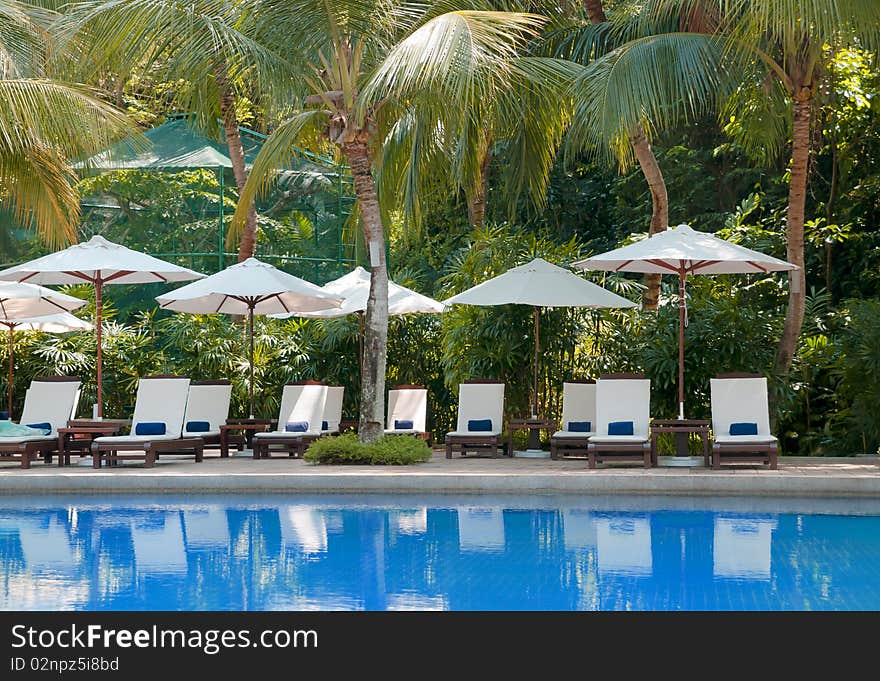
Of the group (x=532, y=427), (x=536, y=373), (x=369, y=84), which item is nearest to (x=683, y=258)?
(x=536, y=373)

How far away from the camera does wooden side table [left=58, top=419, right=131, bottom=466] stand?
12.9m

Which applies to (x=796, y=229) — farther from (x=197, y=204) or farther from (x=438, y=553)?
(x=197, y=204)

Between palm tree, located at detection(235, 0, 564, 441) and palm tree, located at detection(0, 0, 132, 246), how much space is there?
83.5 inches

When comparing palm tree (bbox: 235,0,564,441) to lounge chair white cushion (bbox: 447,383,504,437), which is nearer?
palm tree (bbox: 235,0,564,441)

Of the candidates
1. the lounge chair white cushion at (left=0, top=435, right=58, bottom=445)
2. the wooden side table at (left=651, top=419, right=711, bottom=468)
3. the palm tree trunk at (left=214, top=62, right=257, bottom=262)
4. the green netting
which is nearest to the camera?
the wooden side table at (left=651, top=419, right=711, bottom=468)

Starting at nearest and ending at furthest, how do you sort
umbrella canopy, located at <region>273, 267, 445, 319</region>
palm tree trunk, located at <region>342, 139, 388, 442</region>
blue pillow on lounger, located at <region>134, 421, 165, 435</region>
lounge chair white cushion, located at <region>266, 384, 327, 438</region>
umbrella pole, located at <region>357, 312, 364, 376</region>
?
palm tree trunk, located at <region>342, 139, 388, 442</region>, blue pillow on lounger, located at <region>134, 421, 165, 435</region>, lounge chair white cushion, located at <region>266, 384, 327, 438</region>, umbrella canopy, located at <region>273, 267, 445, 319</region>, umbrella pole, located at <region>357, 312, 364, 376</region>

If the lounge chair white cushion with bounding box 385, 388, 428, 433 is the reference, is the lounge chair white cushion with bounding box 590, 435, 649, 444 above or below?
below

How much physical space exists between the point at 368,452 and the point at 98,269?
3645mm

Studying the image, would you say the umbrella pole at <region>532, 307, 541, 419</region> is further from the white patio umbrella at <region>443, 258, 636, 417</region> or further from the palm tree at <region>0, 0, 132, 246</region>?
the palm tree at <region>0, 0, 132, 246</region>

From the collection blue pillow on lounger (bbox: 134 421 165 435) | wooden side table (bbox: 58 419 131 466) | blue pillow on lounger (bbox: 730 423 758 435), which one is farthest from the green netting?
blue pillow on lounger (bbox: 730 423 758 435)

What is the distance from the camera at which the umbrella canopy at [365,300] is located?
14664 mm

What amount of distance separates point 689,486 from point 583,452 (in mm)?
2806
